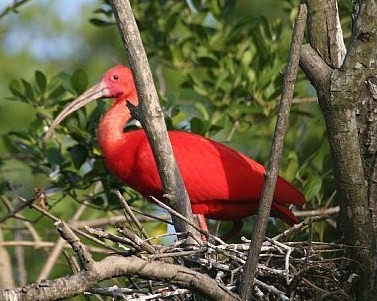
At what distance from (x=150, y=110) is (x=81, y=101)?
2.99 m

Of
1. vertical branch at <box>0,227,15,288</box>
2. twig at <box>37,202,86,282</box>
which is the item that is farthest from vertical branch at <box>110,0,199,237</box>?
vertical branch at <box>0,227,15,288</box>

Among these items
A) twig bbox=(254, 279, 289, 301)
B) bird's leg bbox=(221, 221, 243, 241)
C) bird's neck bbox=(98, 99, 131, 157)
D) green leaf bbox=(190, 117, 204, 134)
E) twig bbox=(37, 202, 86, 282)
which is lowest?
twig bbox=(37, 202, 86, 282)

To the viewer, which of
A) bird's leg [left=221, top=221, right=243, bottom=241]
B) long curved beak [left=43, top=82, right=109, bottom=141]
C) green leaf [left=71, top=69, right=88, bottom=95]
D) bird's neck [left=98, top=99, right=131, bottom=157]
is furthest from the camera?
green leaf [left=71, top=69, right=88, bottom=95]

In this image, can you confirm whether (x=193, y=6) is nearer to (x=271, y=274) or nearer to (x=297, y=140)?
(x=297, y=140)

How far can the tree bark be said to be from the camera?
5230 millimetres

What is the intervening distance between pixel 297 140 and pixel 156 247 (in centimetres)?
301

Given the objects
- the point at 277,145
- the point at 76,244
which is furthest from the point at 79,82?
the point at 76,244

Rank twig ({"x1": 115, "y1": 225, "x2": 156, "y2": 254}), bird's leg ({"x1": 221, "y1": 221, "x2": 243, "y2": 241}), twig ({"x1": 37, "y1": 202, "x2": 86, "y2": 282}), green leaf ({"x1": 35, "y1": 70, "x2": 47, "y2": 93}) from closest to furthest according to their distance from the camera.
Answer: twig ({"x1": 115, "y1": 225, "x2": 156, "y2": 254}), twig ({"x1": 37, "y1": 202, "x2": 86, "y2": 282}), bird's leg ({"x1": 221, "y1": 221, "x2": 243, "y2": 241}), green leaf ({"x1": 35, "y1": 70, "x2": 47, "y2": 93})

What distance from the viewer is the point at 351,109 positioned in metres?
5.32

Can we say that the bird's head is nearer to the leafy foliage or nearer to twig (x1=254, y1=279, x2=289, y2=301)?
the leafy foliage

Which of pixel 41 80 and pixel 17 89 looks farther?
pixel 17 89

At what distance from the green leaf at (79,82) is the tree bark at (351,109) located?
10.6 ft

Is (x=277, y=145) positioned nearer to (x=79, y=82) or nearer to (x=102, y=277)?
(x=102, y=277)

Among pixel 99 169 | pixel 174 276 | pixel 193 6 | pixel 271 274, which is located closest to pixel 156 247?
pixel 271 274
